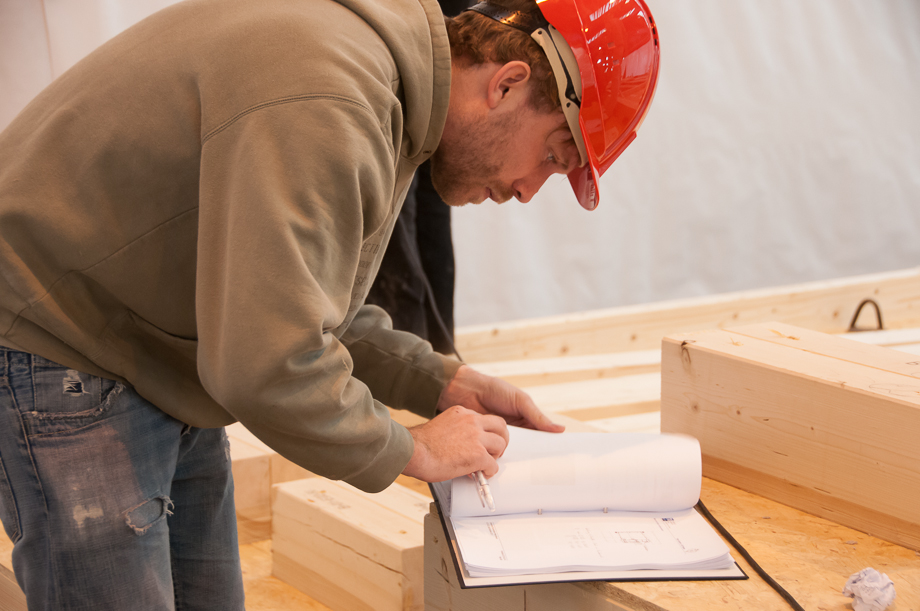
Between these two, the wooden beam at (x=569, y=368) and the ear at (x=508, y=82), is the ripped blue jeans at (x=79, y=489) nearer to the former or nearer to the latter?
the ear at (x=508, y=82)

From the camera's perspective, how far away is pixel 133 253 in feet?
3.10

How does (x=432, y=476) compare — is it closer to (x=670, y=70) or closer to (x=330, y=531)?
(x=330, y=531)

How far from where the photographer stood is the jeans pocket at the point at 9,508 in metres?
0.98

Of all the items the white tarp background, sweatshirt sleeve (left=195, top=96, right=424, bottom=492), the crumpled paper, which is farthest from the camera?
the white tarp background

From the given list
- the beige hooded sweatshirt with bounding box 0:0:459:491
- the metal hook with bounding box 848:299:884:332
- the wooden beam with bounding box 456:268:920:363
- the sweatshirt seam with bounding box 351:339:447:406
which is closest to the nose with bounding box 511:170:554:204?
the beige hooded sweatshirt with bounding box 0:0:459:491

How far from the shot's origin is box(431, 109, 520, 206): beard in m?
1.16

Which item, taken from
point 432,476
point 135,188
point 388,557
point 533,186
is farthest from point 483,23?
point 388,557

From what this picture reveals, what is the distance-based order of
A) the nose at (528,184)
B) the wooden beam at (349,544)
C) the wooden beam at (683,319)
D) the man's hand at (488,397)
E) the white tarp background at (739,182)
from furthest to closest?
1. the white tarp background at (739,182)
2. the wooden beam at (683,319)
3. the wooden beam at (349,544)
4. the man's hand at (488,397)
5. the nose at (528,184)

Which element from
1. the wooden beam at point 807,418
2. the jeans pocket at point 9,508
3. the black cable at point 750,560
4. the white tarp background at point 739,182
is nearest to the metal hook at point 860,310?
the white tarp background at point 739,182

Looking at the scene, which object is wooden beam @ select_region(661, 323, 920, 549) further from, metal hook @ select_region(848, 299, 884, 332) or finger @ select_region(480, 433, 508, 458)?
metal hook @ select_region(848, 299, 884, 332)

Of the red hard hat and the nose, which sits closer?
the red hard hat

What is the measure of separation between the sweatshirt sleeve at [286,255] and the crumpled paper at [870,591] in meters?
0.64

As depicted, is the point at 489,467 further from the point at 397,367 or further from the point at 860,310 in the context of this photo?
the point at 860,310

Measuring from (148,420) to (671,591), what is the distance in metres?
0.71
